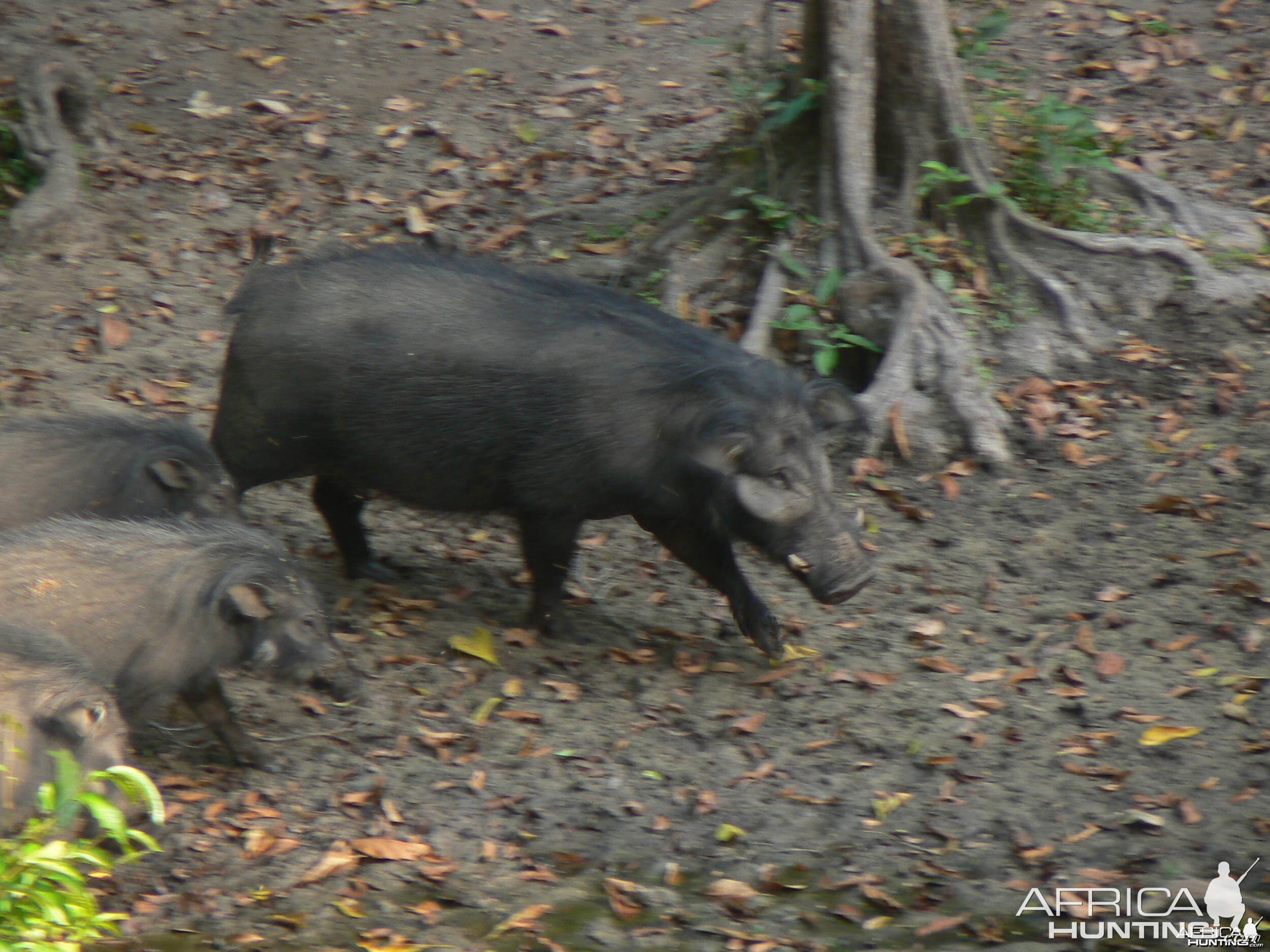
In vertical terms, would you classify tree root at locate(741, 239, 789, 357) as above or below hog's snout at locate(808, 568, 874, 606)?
above

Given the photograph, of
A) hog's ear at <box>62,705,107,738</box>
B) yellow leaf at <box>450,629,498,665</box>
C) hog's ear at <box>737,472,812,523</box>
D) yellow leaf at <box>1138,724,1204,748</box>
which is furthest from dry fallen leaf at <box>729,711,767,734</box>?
hog's ear at <box>62,705,107,738</box>

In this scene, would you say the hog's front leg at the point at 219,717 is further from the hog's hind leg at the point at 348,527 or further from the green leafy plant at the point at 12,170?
the green leafy plant at the point at 12,170

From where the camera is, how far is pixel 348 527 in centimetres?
648

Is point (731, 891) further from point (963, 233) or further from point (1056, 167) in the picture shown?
point (1056, 167)

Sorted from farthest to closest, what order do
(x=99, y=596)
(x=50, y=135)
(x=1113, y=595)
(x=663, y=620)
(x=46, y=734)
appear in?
(x=50, y=135) → (x=663, y=620) → (x=1113, y=595) → (x=99, y=596) → (x=46, y=734)

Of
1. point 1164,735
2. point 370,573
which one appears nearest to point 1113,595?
point 1164,735

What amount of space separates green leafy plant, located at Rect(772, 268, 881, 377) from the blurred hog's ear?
1.05 metres

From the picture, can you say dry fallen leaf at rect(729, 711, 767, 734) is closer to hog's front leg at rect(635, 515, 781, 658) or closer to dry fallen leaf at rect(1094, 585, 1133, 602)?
hog's front leg at rect(635, 515, 781, 658)

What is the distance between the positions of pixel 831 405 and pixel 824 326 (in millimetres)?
1403

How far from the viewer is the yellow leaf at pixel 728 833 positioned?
4.83m

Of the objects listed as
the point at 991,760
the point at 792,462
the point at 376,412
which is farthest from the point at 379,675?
the point at 991,760

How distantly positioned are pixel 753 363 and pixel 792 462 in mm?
445

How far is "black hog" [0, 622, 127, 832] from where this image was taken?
14.4 ft

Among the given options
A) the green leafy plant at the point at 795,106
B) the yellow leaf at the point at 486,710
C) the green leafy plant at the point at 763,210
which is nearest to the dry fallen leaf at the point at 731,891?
the yellow leaf at the point at 486,710
